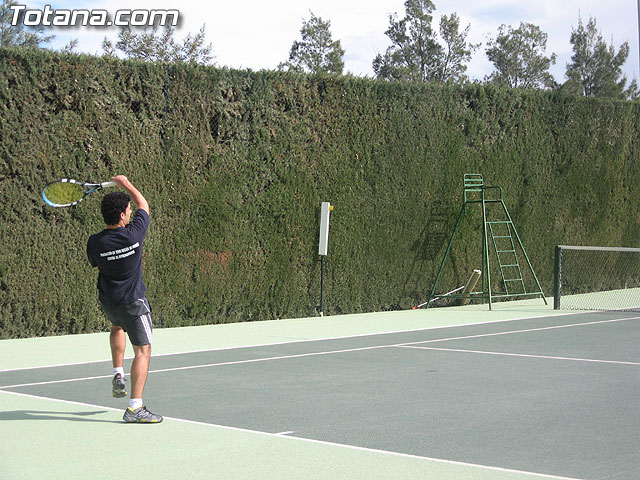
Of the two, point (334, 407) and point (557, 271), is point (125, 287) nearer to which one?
point (334, 407)

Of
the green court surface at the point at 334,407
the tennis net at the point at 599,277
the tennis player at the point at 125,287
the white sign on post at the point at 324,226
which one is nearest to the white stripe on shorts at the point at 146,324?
the tennis player at the point at 125,287

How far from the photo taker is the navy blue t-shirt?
6781mm

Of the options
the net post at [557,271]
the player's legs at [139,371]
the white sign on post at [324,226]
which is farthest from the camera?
the net post at [557,271]

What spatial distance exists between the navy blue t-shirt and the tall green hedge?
564cm

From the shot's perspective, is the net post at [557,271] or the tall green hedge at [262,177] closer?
the tall green hedge at [262,177]

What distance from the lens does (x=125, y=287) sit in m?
6.81

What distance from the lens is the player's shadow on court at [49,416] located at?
6.87m

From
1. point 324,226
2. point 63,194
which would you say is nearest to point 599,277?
point 324,226

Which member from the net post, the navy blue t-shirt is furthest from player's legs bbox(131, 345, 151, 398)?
the net post

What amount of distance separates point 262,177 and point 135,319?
8.29 metres

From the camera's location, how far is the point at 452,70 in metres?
49.4

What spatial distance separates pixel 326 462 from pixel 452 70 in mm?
45644

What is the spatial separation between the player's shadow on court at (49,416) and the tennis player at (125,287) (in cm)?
30

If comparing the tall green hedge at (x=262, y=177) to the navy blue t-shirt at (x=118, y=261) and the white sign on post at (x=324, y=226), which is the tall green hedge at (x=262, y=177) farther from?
the navy blue t-shirt at (x=118, y=261)
